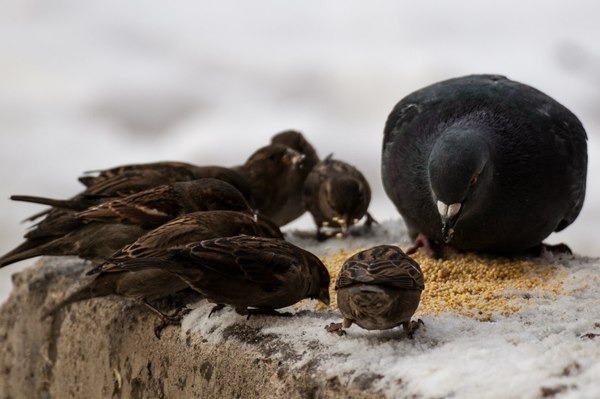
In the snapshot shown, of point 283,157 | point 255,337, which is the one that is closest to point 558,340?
point 255,337

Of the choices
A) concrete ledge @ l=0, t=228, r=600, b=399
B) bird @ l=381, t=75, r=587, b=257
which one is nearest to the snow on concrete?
concrete ledge @ l=0, t=228, r=600, b=399

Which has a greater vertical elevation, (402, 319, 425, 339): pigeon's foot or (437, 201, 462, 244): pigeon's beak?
(437, 201, 462, 244): pigeon's beak

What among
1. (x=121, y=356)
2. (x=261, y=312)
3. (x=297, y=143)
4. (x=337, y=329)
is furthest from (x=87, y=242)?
(x=297, y=143)

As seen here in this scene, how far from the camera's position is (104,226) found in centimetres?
444

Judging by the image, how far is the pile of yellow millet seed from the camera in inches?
148

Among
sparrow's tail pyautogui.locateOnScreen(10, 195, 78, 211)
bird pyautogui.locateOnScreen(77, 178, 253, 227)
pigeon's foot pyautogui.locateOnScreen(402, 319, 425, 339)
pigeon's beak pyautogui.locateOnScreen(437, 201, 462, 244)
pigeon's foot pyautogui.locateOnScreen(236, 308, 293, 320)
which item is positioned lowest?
pigeon's foot pyautogui.locateOnScreen(402, 319, 425, 339)

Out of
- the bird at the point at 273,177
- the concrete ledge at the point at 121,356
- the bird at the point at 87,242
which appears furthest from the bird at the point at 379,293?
the bird at the point at 273,177

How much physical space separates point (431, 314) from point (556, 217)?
137 cm

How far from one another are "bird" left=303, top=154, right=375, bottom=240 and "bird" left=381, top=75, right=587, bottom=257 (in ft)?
2.18

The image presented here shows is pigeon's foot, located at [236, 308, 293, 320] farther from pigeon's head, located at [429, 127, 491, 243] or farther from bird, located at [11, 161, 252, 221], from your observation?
bird, located at [11, 161, 252, 221]

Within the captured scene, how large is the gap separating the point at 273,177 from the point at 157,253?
79.3 inches

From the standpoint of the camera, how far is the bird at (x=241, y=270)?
135 inches

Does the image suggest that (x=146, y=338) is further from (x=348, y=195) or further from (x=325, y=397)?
(x=348, y=195)

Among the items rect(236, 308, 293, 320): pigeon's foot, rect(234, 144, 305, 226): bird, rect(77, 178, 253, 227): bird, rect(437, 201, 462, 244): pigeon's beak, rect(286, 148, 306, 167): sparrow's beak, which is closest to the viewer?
rect(236, 308, 293, 320): pigeon's foot
